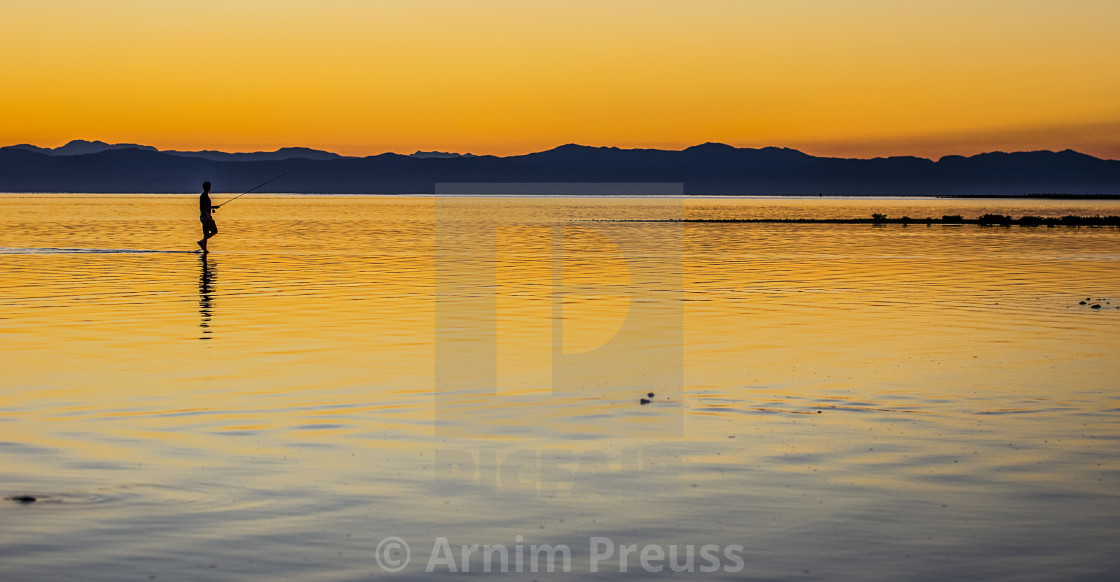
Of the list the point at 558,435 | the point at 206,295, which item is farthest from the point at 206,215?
the point at 558,435

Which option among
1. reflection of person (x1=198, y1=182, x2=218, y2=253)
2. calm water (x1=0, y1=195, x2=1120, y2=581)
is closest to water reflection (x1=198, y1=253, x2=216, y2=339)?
calm water (x1=0, y1=195, x2=1120, y2=581)

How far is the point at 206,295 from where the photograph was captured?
27.3 metres

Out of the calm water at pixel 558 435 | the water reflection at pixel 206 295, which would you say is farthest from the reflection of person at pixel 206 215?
the calm water at pixel 558 435

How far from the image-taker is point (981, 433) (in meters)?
12.2

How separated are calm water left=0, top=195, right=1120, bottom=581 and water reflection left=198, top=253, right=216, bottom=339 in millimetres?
268

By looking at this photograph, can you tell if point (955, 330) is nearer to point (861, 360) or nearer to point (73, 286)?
point (861, 360)

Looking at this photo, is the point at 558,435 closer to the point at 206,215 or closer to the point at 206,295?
the point at 206,295

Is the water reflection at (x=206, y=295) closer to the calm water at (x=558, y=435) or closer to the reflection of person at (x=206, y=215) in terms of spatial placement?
the calm water at (x=558, y=435)

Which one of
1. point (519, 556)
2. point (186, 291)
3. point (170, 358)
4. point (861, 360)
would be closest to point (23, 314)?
point (186, 291)

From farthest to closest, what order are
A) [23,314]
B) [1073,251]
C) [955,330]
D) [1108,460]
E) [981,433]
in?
1. [1073,251]
2. [23,314]
3. [955,330]
4. [981,433]
5. [1108,460]

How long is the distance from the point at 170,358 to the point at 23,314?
7708 mm

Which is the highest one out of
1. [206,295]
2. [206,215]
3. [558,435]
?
[206,215]

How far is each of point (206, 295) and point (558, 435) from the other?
1744 centimetres

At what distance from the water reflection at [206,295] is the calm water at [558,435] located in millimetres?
268
